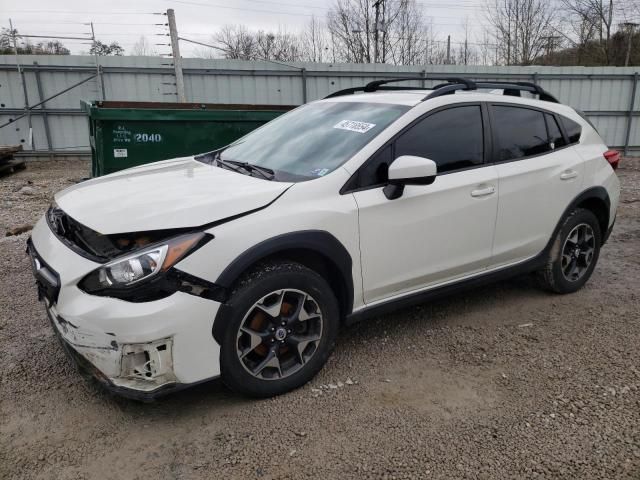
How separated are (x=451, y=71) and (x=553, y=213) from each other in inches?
502

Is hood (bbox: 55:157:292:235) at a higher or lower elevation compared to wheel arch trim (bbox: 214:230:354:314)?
higher

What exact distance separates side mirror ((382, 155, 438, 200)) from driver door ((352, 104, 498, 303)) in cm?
15

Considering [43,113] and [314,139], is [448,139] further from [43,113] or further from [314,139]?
[43,113]

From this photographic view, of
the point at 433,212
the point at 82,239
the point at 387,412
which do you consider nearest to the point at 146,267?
the point at 82,239

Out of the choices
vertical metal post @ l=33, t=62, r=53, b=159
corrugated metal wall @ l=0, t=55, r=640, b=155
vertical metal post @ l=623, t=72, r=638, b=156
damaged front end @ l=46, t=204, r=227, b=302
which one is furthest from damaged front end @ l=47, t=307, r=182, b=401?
vertical metal post @ l=623, t=72, r=638, b=156

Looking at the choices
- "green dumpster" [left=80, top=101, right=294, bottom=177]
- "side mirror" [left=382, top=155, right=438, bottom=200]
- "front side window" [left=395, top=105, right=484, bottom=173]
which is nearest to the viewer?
"side mirror" [left=382, top=155, right=438, bottom=200]

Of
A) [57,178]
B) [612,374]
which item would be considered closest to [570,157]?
[612,374]

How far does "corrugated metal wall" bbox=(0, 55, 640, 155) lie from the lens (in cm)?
1431

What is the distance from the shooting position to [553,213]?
13.4 ft

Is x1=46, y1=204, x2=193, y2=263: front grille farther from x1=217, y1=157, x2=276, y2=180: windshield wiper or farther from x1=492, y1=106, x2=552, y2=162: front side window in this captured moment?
x1=492, y1=106, x2=552, y2=162: front side window

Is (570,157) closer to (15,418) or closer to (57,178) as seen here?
(15,418)

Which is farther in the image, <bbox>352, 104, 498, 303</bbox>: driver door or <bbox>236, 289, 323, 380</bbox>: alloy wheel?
<bbox>352, 104, 498, 303</bbox>: driver door

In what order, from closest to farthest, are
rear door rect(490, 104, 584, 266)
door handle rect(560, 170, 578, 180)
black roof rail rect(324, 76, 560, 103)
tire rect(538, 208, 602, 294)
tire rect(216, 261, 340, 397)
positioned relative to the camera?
1. tire rect(216, 261, 340, 397)
2. black roof rail rect(324, 76, 560, 103)
3. rear door rect(490, 104, 584, 266)
4. door handle rect(560, 170, 578, 180)
5. tire rect(538, 208, 602, 294)

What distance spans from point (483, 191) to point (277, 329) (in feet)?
5.70
